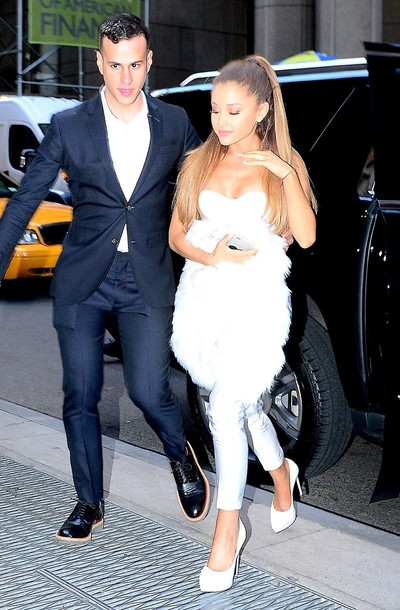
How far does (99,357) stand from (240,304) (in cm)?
71

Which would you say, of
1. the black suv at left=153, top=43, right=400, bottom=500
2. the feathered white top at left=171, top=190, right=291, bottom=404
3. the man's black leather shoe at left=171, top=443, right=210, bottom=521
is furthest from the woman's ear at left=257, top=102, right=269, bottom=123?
the man's black leather shoe at left=171, top=443, right=210, bottom=521

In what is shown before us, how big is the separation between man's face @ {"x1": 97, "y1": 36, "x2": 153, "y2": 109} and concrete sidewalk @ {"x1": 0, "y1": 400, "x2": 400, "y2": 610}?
1.69 m

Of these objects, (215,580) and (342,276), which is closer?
(215,580)

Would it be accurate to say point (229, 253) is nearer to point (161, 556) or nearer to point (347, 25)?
point (161, 556)

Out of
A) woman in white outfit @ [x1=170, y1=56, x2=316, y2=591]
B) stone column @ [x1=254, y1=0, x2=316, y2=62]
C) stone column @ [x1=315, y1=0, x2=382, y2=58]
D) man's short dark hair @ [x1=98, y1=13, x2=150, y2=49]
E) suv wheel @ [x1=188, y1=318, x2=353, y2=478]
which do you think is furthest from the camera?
stone column @ [x1=254, y1=0, x2=316, y2=62]

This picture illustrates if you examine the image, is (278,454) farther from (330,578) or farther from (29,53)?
(29,53)

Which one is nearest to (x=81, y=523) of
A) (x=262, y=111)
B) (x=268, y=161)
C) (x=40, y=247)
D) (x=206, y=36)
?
(x=268, y=161)

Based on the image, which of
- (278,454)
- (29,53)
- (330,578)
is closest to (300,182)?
(278,454)

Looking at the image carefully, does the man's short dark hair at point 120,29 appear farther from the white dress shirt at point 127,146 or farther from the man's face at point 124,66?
the white dress shirt at point 127,146

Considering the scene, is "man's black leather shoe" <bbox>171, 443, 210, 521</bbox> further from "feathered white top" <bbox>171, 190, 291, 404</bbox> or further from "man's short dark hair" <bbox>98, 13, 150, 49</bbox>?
"man's short dark hair" <bbox>98, 13, 150, 49</bbox>

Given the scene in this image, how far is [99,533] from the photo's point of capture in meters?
4.04

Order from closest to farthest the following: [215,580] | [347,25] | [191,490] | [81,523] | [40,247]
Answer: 1. [215,580]
2. [81,523]
3. [191,490]
4. [40,247]
5. [347,25]

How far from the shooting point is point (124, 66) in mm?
3670

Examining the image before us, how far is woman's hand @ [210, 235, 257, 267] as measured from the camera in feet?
11.5
